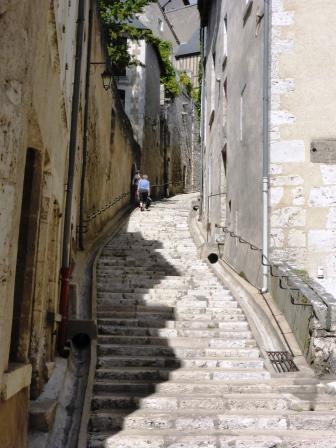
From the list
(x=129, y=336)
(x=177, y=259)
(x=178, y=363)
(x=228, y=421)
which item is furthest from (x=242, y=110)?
(x=228, y=421)

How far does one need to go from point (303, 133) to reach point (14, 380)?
5.95 m

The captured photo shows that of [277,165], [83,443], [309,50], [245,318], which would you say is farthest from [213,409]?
[309,50]

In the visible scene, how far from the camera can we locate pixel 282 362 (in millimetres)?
6445

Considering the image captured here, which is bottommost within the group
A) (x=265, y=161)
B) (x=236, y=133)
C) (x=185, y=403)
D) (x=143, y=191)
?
(x=185, y=403)

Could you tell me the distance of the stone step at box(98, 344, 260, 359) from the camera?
21.8ft

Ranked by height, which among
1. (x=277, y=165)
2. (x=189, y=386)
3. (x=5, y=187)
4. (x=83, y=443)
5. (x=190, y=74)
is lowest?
(x=83, y=443)

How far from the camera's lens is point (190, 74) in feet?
140

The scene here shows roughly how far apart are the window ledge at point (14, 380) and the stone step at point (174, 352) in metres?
2.72

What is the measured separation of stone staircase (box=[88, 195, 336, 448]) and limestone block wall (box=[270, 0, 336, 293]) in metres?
1.37

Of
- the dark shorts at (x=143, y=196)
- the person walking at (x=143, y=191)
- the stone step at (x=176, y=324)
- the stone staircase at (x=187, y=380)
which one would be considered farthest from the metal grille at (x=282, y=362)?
the dark shorts at (x=143, y=196)

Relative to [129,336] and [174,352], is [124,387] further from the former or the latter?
[129,336]

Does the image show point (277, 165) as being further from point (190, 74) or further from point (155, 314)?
point (190, 74)

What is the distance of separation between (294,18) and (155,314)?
4775mm

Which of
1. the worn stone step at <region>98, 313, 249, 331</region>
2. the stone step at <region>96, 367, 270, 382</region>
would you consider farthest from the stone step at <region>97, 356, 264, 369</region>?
the worn stone step at <region>98, 313, 249, 331</region>
